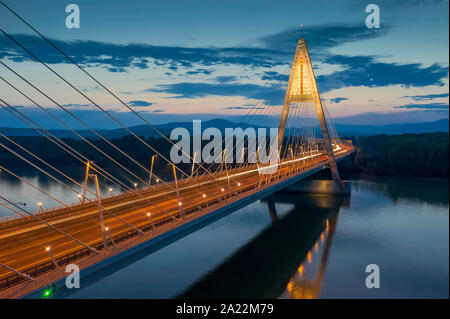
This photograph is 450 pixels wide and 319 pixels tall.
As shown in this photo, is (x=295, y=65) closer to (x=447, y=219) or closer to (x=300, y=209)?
(x=300, y=209)

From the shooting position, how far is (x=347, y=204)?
4941 centimetres

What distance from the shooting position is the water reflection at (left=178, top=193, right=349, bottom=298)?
2252 centimetres

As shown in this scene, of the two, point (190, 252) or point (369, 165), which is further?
point (369, 165)

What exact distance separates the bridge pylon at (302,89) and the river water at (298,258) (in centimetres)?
1027

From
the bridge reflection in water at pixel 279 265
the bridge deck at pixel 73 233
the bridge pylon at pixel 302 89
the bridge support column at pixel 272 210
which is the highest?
the bridge pylon at pixel 302 89

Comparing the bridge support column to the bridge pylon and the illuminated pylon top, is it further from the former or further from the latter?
the illuminated pylon top

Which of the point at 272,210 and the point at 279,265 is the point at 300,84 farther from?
the point at 279,265

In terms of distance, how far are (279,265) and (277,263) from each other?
0.45 metres

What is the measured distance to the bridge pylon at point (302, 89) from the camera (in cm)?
5047

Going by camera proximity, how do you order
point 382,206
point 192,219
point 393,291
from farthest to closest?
point 382,206
point 393,291
point 192,219

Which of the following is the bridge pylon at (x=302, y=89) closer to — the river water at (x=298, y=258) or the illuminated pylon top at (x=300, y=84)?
the illuminated pylon top at (x=300, y=84)

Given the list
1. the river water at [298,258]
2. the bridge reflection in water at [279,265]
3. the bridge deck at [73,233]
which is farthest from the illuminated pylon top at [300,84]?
the bridge deck at [73,233]
